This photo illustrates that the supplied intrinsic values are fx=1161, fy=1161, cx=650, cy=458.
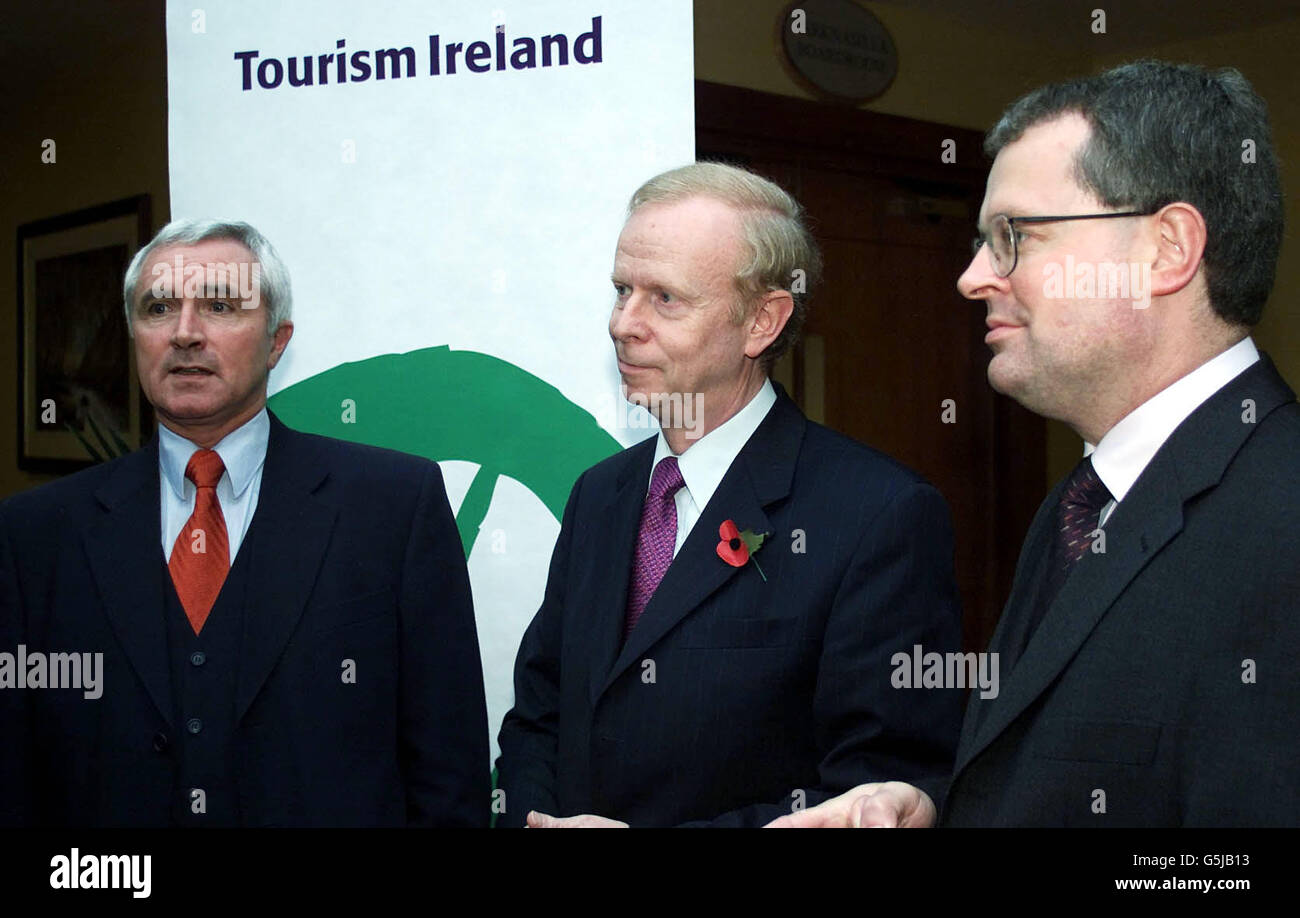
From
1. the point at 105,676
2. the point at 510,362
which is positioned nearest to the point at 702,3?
the point at 510,362

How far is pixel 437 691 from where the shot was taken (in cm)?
154

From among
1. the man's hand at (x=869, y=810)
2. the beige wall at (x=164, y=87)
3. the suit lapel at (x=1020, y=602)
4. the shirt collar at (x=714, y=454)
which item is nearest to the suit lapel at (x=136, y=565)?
the shirt collar at (x=714, y=454)

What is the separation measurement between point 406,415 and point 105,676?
0.57 metres

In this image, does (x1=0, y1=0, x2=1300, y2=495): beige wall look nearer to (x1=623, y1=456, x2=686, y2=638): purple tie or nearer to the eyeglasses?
(x1=623, y1=456, x2=686, y2=638): purple tie

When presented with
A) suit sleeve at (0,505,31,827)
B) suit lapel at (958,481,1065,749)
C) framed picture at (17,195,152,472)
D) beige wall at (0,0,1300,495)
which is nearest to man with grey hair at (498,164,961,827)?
suit lapel at (958,481,1065,749)

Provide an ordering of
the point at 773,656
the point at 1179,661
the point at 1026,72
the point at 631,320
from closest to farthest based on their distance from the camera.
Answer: the point at 1179,661, the point at 773,656, the point at 631,320, the point at 1026,72

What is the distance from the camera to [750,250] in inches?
57.1

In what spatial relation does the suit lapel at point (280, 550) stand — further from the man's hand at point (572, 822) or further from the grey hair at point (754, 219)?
the grey hair at point (754, 219)

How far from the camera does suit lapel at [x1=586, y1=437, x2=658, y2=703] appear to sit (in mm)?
1429

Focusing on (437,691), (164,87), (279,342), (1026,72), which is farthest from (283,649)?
(1026,72)

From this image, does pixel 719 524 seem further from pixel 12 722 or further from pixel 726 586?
pixel 12 722

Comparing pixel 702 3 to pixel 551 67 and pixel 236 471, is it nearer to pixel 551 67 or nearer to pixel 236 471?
pixel 551 67

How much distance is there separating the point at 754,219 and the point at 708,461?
309mm
